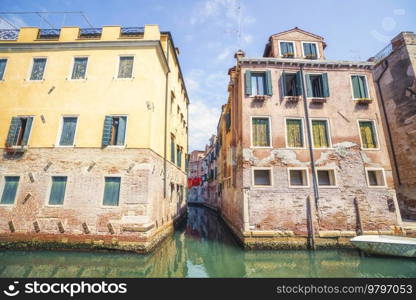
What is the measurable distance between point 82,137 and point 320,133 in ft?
41.5

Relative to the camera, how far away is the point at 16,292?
4293 millimetres

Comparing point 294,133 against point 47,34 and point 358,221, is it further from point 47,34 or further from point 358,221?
point 47,34

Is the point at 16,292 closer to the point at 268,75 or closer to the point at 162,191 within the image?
the point at 162,191

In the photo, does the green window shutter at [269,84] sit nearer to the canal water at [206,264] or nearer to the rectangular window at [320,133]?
the rectangular window at [320,133]

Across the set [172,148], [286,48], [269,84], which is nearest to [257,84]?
[269,84]

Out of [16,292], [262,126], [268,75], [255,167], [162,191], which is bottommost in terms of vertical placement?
[16,292]

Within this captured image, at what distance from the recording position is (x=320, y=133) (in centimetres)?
1020

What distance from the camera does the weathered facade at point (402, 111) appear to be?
1285 centimetres

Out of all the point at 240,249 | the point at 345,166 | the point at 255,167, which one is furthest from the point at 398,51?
the point at 240,249

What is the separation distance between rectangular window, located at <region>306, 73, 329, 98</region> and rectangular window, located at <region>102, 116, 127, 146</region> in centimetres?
1047

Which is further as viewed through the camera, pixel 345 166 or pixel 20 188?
pixel 345 166

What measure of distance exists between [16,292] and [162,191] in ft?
22.1

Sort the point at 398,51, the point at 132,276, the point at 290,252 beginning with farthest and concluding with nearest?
the point at 398,51 < the point at 290,252 < the point at 132,276

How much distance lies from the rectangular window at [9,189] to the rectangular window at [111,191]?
4.42 m
